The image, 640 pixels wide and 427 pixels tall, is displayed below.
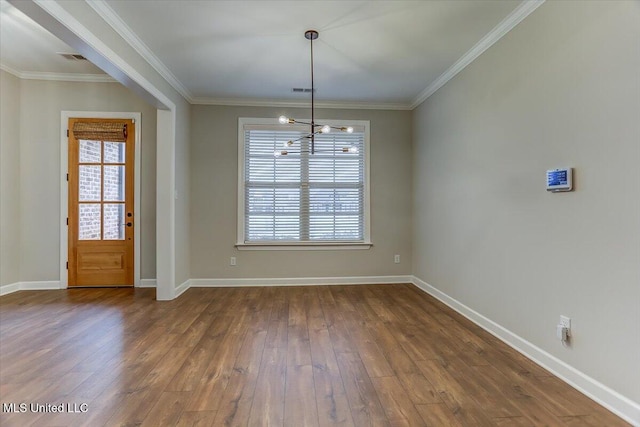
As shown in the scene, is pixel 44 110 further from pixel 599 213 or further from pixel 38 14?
pixel 599 213

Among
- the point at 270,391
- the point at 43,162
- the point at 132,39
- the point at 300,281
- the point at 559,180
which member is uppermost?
the point at 132,39

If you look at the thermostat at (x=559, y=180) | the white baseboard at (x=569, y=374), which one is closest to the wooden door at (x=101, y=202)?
the white baseboard at (x=569, y=374)

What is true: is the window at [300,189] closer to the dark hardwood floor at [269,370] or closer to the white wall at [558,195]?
the dark hardwood floor at [269,370]

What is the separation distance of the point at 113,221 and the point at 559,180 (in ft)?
16.9

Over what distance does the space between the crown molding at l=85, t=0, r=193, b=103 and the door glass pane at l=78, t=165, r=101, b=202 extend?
5.64 ft

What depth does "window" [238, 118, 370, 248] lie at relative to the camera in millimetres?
4598

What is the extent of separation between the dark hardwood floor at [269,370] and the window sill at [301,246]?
116cm

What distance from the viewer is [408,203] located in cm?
479

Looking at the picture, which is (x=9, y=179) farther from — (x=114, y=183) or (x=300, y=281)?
(x=300, y=281)

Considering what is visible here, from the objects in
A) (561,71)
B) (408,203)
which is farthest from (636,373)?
(408,203)

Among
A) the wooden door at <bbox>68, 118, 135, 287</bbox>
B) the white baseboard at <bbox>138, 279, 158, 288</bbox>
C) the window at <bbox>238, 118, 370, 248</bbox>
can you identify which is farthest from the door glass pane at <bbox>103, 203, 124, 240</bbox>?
the window at <bbox>238, 118, 370, 248</bbox>

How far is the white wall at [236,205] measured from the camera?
4.52m

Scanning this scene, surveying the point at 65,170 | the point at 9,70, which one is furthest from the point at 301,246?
the point at 9,70

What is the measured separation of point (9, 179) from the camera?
4.02 metres
